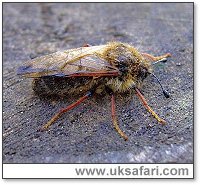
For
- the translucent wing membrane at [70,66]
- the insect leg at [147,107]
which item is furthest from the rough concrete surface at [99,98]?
the translucent wing membrane at [70,66]

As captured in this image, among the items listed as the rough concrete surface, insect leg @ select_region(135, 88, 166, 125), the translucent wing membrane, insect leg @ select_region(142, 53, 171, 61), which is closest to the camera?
the rough concrete surface

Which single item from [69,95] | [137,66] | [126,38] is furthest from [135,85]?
[126,38]

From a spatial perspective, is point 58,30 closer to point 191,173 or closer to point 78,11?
point 78,11

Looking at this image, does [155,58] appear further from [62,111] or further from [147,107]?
[62,111]

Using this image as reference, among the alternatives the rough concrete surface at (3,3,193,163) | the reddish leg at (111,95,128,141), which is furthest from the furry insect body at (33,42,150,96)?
the reddish leg at (111,95,128,141)

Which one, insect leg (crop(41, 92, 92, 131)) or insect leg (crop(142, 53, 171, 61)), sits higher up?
insect leg (crop(142, 53, 171, 61))

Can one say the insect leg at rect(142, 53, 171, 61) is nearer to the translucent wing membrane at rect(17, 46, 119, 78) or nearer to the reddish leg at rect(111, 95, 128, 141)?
the translucent wing membrane at rect(17, 46, 119, 78)

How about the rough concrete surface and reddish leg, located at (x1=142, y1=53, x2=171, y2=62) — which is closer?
the rough concrete surface

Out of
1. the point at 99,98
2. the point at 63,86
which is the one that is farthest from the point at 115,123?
the point at 63,86
